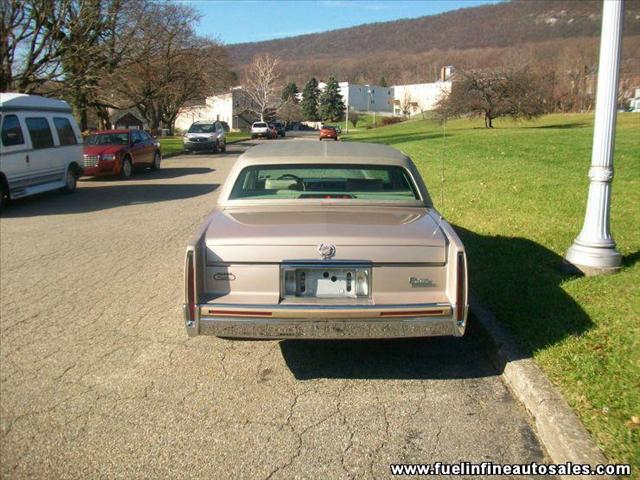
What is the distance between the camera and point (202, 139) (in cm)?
3033

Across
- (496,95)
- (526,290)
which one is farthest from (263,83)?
(526,290)

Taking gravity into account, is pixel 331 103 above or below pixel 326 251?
above

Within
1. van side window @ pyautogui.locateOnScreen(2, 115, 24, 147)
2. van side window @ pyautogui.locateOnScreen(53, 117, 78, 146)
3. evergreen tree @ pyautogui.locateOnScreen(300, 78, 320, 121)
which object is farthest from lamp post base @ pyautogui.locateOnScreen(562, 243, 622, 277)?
evergreen tree @ pyautogui.locateOnScreen(300, 78, 320, 121)

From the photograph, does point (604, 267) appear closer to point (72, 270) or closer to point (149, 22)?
point (72, 270)

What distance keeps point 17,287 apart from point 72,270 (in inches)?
30.6

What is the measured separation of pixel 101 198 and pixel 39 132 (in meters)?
1.96

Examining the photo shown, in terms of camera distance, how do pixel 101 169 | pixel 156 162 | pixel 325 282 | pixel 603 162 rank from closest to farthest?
pixel 325 282, pixel 603 162, pixel 101 169, pixel 156 162

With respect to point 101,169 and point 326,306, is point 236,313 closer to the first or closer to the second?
point 326,306

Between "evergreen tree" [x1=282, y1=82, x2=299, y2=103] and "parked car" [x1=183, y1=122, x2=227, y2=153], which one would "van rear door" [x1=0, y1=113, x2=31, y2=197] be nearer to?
"parked car" [x1=183, y1=122, x2=227, y2=153]

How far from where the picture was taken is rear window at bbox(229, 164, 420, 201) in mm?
4828

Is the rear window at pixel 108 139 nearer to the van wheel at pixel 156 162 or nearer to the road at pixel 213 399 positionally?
the van wheel at pixel 156 162

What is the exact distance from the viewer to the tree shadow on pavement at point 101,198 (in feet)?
39.5

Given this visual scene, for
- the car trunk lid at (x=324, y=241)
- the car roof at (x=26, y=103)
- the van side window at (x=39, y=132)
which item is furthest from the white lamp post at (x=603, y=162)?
the van side window at (x=39, y=132)

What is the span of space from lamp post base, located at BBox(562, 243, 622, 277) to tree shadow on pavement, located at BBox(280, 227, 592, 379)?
0.20 metres
